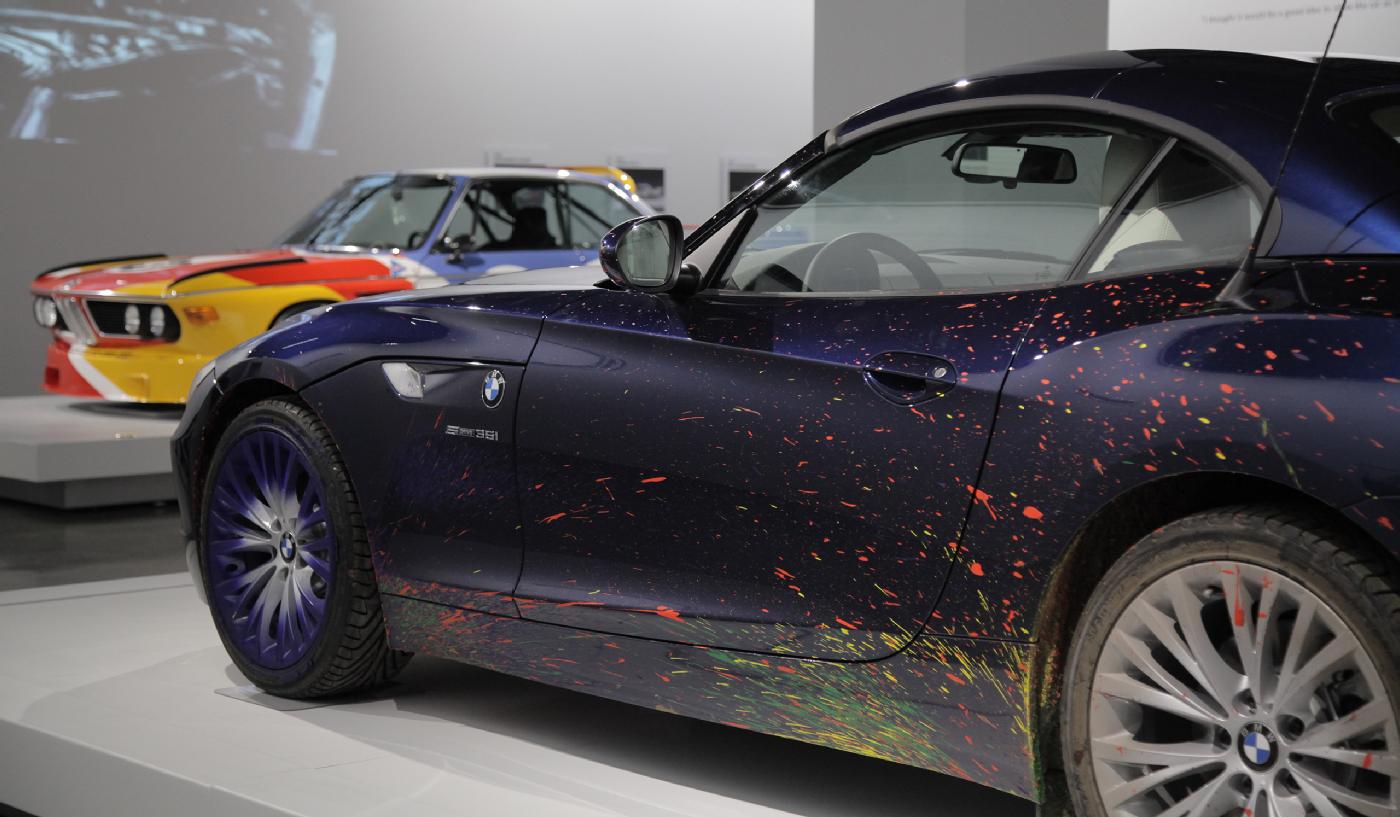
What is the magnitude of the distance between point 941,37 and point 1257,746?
15.5 ft

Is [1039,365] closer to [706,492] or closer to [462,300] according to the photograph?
[706,492]

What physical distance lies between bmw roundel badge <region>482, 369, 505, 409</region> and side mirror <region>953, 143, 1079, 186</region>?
3.28 ft

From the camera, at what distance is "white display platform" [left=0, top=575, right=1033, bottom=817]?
10.3 ft

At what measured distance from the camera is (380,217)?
9.57m

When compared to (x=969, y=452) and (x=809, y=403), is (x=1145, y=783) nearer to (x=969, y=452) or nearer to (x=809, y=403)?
(x=969, y=452)

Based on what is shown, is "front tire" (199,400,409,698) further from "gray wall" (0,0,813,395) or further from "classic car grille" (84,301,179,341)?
"gray wall" (0,0,813,395)

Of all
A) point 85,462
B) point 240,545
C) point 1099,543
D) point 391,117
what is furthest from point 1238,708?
point 391,117

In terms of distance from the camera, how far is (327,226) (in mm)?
9742

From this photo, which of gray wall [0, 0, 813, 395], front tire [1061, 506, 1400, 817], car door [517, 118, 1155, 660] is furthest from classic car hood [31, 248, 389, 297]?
front tire [1061, 506, 1400, 817]

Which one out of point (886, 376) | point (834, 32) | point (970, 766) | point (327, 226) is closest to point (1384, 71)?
point (886, 376)

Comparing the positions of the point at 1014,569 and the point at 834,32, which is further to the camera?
the point at 834,32

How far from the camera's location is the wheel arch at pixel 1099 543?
2.37m

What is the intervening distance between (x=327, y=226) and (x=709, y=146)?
6.36 metres

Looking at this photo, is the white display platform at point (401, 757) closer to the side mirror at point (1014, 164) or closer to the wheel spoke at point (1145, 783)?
the wheel spoke at point (1145, 783)
